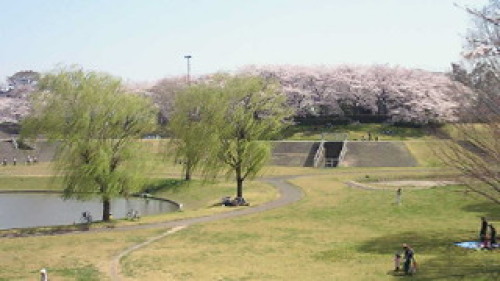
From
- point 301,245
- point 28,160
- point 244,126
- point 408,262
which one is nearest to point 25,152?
point 28,160

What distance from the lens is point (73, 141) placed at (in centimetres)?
3759

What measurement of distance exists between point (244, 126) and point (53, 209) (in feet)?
62.3

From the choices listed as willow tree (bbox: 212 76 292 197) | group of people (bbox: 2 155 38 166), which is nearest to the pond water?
willow tree (bbox: 212 76 292 197)

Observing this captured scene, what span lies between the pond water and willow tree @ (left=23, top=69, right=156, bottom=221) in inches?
274

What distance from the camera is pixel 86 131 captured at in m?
37.8

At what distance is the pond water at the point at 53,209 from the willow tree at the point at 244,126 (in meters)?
7.48

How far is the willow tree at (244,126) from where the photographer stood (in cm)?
4712

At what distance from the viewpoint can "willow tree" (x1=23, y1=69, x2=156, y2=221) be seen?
37.7 meters

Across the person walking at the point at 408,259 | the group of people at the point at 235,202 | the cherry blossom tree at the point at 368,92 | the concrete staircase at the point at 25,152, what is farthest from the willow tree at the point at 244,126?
the cherry blossom tree at the point at 368,92

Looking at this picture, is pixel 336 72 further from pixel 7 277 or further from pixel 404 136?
pixel 7 277

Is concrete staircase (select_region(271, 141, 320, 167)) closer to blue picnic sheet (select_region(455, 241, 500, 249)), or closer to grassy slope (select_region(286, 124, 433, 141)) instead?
grassy slope (select_region(286, 124, 433, 141))

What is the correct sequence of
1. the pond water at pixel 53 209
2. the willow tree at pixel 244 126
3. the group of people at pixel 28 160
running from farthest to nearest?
1. the group of people at pixel 28 160
2. the willow tree at pixel 244 126
3. the pond water at pixel 53 209

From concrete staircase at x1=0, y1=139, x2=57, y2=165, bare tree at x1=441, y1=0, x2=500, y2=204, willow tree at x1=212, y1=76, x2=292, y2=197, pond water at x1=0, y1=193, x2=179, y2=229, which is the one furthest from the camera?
concrete staircase at x1=0, y1=139, x2=57, y2=165

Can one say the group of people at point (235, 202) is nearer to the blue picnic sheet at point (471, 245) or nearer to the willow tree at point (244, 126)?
the willow tree at point (244, 126)
